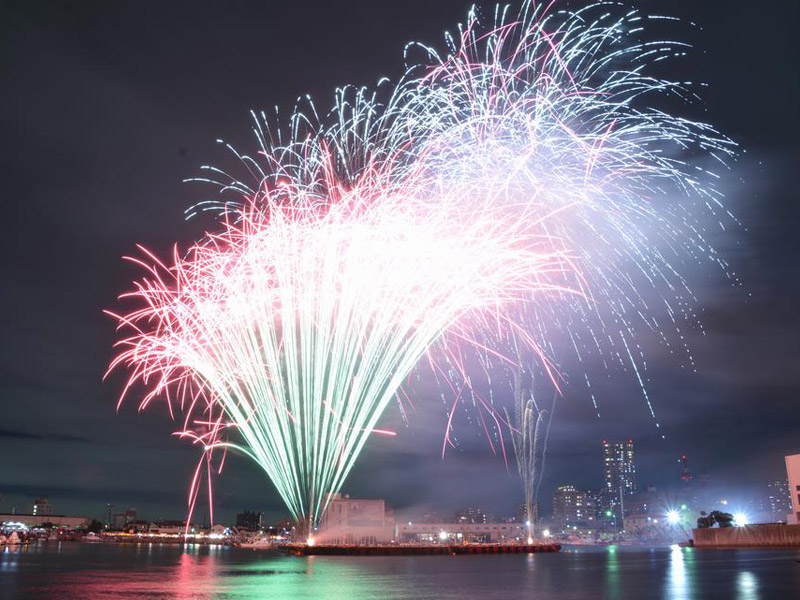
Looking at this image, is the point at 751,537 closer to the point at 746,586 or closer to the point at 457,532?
the point at 457,532

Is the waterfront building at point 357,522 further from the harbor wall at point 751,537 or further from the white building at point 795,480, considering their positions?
the white building at point 795,480

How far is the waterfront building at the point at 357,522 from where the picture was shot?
98.6 m

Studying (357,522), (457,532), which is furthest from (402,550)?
(457,532)

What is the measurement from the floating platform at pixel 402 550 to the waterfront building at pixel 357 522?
15.6m

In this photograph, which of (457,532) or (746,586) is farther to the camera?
(457,532)

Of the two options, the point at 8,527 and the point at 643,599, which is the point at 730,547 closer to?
the point at 643,599

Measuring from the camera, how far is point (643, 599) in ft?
83.3

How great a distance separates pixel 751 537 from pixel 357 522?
180ft

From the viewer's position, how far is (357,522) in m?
102

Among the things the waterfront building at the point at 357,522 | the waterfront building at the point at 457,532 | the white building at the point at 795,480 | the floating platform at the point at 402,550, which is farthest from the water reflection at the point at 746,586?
the waterfront building at the point at 457,532

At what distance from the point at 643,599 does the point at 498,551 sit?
215 feet

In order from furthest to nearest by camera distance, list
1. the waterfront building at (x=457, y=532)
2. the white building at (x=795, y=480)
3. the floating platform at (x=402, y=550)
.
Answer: the waterfront building at (x=457, y=532)
the white building at (x=795, y=480)
the floating platform at (x=402, y=550)

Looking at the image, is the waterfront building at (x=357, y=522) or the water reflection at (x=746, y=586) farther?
the waterfront building at (x=357, y=522)

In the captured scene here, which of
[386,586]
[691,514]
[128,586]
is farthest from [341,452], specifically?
[691,514]
